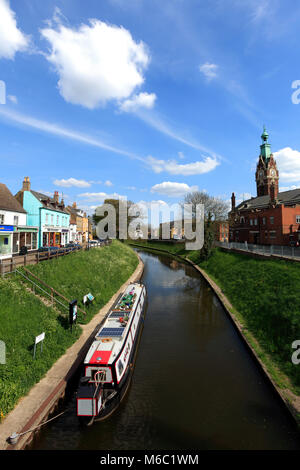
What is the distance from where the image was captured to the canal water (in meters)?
8.51

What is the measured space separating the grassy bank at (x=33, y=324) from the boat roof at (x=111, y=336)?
2.32 metres

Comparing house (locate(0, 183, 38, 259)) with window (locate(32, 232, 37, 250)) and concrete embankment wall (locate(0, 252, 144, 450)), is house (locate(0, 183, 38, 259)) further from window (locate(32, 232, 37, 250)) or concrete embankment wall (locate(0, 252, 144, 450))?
concrete embankment wall (locate(0, 252, 144, 450))

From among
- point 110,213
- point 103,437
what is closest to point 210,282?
point 103,437

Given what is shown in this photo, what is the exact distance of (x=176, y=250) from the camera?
7050cm

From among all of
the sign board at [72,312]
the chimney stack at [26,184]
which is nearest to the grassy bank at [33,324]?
the sign board at [72,312]

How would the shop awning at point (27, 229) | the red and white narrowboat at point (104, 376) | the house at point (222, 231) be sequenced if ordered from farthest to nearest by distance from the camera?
the house at point (222, 231) → the shop awning at point (27, 229) → the red and white narrowboat at point (104, 376)

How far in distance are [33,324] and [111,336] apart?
4.41 metres

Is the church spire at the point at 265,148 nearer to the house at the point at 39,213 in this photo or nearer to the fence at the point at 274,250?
the fence at the point at 274,250

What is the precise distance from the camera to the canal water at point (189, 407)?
8508 mm

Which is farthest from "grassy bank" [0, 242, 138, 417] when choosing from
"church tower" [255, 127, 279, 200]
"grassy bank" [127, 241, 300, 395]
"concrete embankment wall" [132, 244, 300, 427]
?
"church tower" [255, 127, 279, 200]

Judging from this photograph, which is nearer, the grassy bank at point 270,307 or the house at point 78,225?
the grassy bank at point 270,307

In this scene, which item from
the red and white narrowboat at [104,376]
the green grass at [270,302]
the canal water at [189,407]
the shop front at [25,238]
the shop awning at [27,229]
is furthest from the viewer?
the shop front at [25,238]

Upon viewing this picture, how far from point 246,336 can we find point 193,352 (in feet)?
12.5
